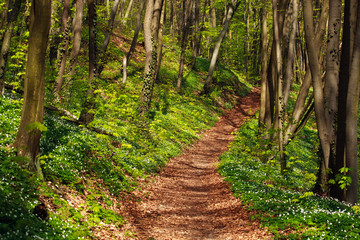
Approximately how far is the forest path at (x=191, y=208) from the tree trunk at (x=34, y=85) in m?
3.18

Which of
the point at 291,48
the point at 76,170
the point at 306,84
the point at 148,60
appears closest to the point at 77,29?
the point at 148,60

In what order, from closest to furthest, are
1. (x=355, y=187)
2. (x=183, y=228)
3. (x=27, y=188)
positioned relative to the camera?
(x=27, y=188), (x=183, y=228), (x=355, y=187)

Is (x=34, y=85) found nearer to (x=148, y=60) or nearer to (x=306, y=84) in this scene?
(x=306, y=84)

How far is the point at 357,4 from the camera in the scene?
25.8ft

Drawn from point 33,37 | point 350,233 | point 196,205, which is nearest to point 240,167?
point 196,205

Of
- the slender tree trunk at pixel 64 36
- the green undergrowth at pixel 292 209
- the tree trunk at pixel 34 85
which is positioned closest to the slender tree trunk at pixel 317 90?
the green undergrowth at pixel 292 209

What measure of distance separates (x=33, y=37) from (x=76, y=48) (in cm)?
929

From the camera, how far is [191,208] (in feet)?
30.4

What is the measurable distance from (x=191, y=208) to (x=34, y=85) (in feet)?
20.1

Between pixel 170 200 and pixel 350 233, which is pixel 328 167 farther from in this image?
pixel 170 200

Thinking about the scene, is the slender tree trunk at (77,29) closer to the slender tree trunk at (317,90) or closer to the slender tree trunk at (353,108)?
the slender tree trunk at (317,90)

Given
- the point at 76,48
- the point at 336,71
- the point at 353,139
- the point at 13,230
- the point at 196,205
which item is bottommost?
the point at 196,205

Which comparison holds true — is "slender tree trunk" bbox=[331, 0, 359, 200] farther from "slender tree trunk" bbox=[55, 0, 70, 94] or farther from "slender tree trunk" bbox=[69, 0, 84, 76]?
"slender tree trunk" bbox=[69, 0, 84, 76]

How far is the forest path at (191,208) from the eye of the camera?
7281 millimetres
